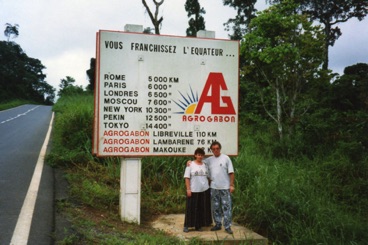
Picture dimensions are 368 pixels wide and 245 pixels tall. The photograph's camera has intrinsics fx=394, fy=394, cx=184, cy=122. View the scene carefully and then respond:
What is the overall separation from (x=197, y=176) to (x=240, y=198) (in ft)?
5.98

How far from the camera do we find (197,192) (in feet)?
21.2

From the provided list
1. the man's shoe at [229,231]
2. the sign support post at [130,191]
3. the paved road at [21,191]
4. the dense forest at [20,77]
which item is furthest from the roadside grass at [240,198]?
the dense forest at [20,77]

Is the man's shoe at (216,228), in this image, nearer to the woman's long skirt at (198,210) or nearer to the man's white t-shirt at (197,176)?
the woman's long skirt at (198,210)

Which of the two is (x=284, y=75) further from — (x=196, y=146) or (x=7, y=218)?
(x=7, y=218)

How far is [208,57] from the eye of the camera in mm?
7129

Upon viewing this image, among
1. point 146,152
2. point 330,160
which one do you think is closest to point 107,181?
point 146,152

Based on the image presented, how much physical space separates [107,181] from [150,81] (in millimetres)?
2744

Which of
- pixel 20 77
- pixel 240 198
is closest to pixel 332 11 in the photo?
pixel 240 198

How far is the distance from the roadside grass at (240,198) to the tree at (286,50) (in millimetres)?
3016

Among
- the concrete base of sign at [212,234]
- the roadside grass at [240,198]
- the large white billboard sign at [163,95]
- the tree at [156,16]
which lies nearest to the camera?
the concrete base of sign at [212,234]

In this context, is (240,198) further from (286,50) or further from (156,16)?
(156,16)

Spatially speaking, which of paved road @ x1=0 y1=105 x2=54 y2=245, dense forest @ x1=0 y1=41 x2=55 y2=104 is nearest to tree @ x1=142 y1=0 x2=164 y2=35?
paved road @ x1=0 y1=105 x2=54 y2=245

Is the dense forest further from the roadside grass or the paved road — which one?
the roadside grass

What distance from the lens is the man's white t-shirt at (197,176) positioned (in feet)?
21.1
